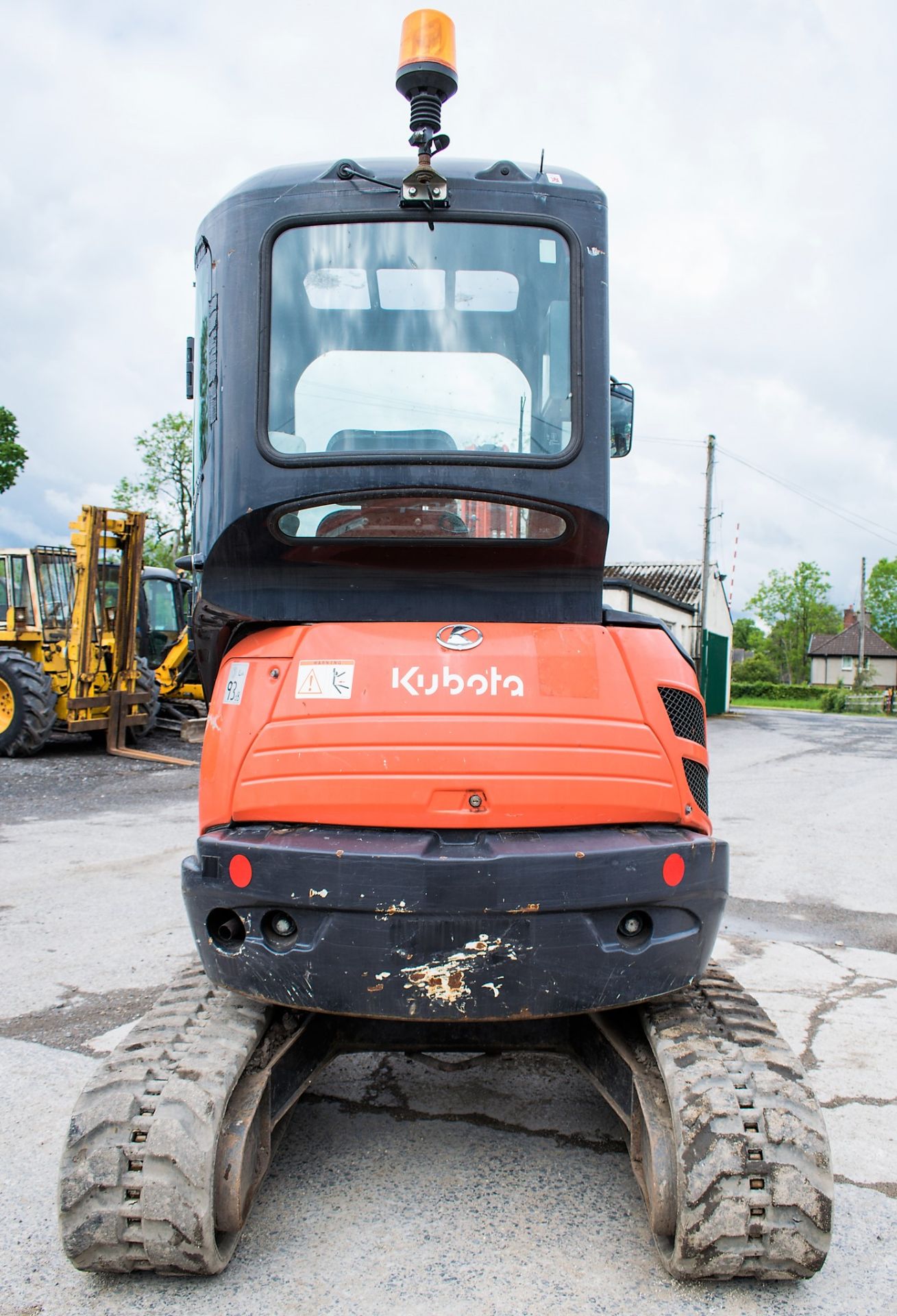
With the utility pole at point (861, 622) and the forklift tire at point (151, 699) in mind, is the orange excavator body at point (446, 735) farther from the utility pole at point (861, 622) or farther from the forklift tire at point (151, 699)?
the utility pole at point (861, 622)

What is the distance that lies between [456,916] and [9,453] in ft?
177

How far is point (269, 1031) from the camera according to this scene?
303cm

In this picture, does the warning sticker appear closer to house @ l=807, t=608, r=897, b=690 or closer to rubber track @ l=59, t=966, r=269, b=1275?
rubber track @ l=59, t=966, r=269, b=1275

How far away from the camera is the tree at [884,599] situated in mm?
95188

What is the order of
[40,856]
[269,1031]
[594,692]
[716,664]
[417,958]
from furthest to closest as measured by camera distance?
[716,664]
[40,856]
[269,1031]
[594,692]
[417,958]

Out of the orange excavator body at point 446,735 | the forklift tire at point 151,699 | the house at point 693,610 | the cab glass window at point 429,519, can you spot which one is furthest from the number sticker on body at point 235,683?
the house at point 693,610

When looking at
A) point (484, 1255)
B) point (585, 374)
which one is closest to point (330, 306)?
point (585, 374)

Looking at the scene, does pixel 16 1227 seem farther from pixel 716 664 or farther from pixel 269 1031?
pixel 716 664

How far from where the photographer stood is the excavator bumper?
2541 millimetres

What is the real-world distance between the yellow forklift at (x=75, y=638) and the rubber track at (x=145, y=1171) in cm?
1139

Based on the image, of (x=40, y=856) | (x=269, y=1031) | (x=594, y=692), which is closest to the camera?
(x=594, y=692)

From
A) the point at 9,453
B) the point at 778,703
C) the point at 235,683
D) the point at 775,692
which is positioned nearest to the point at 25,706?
the point at 235,683

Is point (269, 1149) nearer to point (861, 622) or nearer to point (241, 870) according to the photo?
point (241, 870)

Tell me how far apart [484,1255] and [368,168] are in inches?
121
